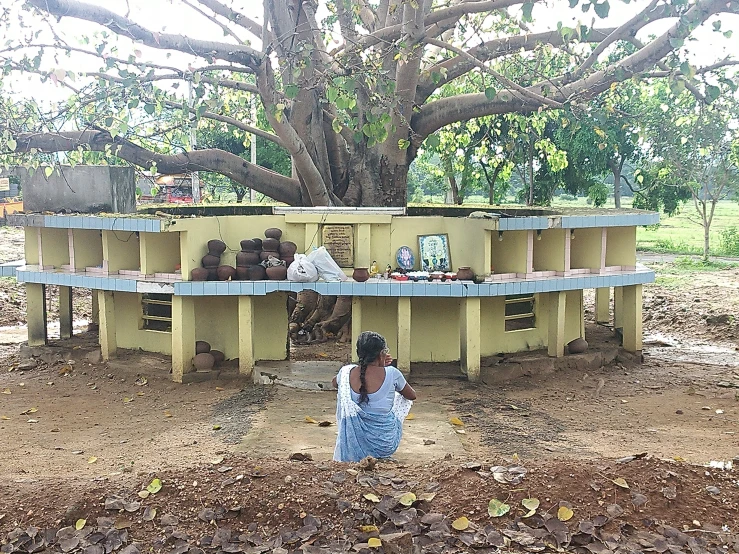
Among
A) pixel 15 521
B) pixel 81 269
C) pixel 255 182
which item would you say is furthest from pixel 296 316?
pixel 15 521

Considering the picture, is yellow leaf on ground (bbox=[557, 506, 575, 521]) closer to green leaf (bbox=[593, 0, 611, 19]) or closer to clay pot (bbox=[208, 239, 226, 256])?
green leaf (bbox=[593, 0, 611, 19])

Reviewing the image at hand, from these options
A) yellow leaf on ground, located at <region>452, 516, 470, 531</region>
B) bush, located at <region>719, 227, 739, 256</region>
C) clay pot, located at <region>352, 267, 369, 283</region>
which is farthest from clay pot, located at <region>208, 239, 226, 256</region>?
bush, located at <region>719, 227, 739, 256</region>

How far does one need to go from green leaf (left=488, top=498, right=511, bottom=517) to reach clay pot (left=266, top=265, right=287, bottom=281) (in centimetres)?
636

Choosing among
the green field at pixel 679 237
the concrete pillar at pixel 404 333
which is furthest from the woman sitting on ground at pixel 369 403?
the green field at pixel 679 237

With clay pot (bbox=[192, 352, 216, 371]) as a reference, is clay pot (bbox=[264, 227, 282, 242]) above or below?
above

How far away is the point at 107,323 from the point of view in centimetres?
1167

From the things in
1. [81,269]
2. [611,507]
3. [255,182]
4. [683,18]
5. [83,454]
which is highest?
[683,18]

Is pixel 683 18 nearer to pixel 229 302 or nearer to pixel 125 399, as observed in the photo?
pixel 229 302

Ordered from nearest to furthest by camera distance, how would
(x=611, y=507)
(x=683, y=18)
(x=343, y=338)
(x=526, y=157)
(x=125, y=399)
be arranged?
(x=611, y=507), (x=683, y=18), (x=125, y=399), (x=343, y=338), (x=526, y=157)

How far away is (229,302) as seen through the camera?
1153 cm

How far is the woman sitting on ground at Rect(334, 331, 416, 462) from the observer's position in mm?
6031

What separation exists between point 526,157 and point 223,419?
22.5m

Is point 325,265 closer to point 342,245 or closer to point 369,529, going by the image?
point 342,245

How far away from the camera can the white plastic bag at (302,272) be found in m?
10.6
